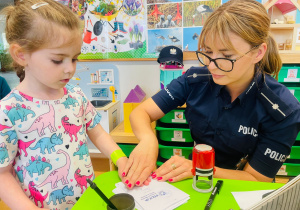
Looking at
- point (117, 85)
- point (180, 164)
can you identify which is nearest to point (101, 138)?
point (180, 164)

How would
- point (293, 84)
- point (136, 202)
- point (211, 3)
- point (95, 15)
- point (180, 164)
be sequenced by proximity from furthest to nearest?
point (95, 15) → point (211, 3) → point (293, 84) → point (180, 164) → point (136, 202)

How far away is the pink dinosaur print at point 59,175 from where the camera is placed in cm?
82

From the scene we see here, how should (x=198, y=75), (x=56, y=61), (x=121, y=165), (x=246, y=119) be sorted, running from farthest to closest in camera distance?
(x=198, y=75) < (x=246, y=119) < (x=121, y=165) < (x=56, y=61)

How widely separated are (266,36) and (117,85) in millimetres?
1434

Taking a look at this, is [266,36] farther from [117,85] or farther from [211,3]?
[117,85]

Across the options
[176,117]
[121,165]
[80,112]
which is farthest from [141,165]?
[176,117]

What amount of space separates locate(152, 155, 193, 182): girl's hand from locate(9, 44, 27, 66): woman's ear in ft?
1.81

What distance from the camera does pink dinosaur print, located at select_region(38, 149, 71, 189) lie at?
0.82m

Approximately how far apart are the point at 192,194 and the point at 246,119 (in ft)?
1.40

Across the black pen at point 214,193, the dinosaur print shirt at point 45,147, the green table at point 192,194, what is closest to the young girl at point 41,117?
the dinosaur print shirt at point 45,147

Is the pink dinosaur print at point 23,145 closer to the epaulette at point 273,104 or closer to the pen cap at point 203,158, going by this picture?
the pen cap at point 203,158

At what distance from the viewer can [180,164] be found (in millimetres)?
833

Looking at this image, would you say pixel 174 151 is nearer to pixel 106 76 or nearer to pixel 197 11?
pixel 106 76

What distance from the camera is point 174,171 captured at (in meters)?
0.80
